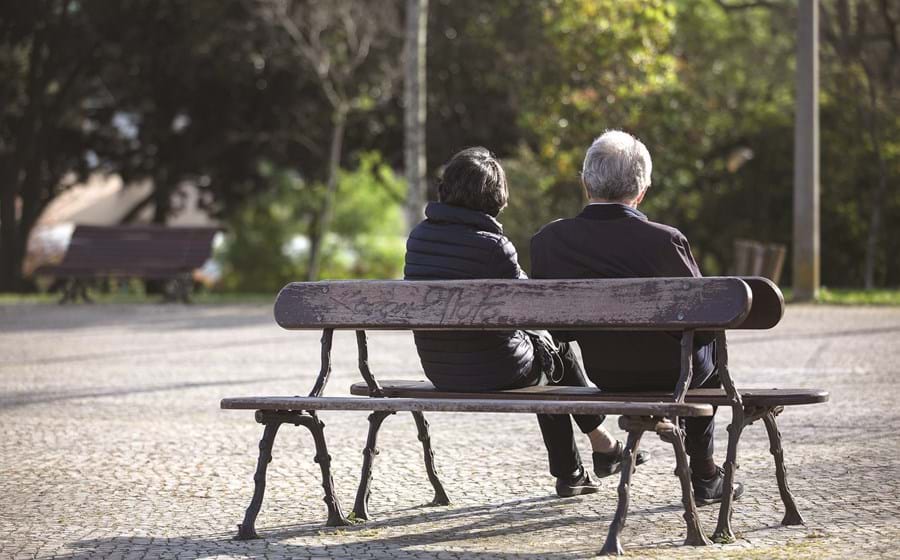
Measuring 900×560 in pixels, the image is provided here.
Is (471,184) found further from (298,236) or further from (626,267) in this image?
(298,236)

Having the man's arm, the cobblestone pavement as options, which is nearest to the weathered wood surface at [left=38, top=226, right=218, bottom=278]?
the cobblestone pavement

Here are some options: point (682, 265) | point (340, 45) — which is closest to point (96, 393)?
point (682, 265)

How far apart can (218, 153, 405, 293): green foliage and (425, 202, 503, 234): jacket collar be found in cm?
2729

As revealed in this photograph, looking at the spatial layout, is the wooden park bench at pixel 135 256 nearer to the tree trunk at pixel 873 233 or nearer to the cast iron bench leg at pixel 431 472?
the tree trunk at pixel 873 233

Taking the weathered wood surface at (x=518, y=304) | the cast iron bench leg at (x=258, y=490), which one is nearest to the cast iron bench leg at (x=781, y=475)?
the weathered wood surface at (x=518, y=304)

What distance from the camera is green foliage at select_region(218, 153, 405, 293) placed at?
1350 inches

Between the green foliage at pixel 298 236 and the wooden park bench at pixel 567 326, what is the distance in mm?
27453

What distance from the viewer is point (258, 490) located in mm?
5848

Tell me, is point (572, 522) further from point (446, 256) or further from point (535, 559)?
point (446, 256)

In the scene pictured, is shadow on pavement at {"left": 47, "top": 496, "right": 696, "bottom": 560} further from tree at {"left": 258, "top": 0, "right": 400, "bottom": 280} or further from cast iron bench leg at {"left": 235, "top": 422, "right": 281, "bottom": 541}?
tree at {"left": 258, "top": 0, "right": 400, "bottom": 280}

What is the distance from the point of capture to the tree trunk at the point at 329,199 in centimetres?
2984

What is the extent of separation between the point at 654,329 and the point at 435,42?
27.1 meters

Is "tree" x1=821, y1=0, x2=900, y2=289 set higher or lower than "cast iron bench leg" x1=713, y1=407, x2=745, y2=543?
higher

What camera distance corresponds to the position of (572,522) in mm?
5980
